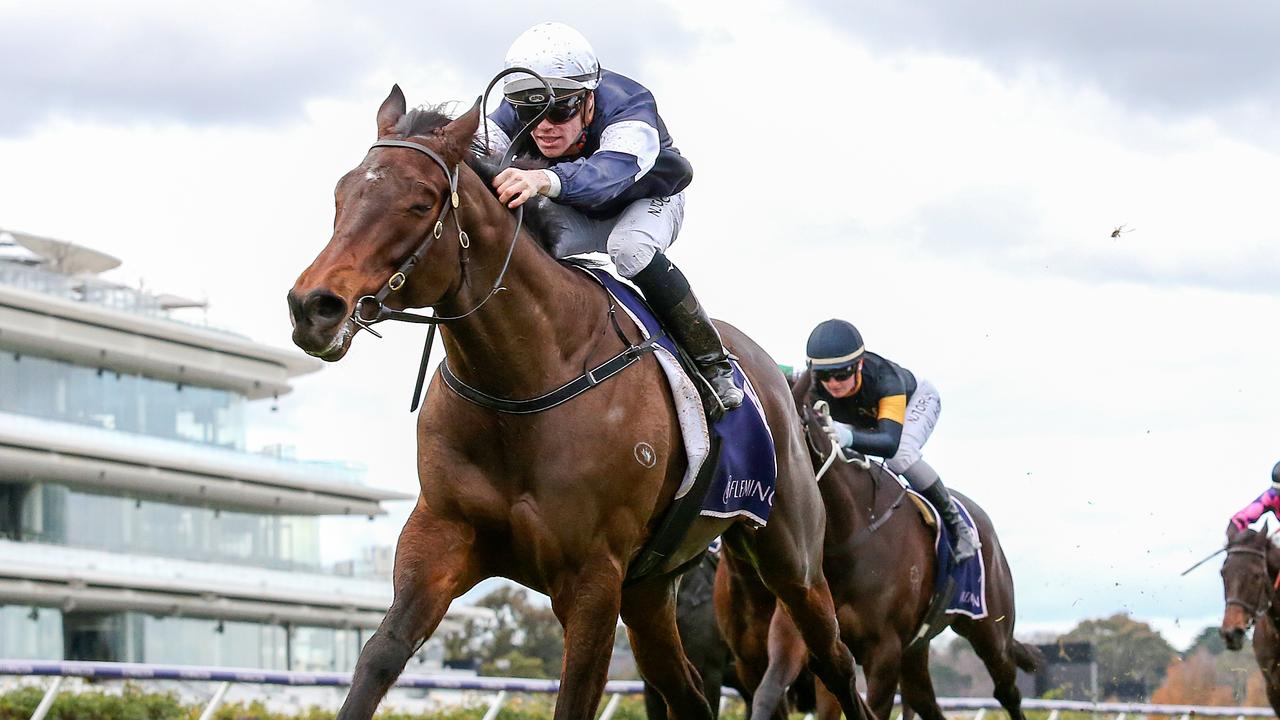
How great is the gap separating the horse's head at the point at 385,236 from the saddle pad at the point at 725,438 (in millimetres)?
1002

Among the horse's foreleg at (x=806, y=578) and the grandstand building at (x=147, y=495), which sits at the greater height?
the grandstand building at (x=147, y=495)

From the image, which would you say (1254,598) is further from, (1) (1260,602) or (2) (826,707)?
(2) (826,707)

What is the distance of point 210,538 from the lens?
4584 cm

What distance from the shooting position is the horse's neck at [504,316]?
5.27 meters

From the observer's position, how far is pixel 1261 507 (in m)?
13.8

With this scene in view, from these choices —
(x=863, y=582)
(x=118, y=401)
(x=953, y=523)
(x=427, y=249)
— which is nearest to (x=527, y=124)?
(x=427, y=249)

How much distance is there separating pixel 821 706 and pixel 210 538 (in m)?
39.1

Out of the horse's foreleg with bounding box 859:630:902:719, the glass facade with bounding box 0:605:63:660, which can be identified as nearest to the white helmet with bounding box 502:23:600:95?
the horse's foreleg with bounding box 859:630:902:719

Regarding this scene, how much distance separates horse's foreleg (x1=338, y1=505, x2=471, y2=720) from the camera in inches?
198

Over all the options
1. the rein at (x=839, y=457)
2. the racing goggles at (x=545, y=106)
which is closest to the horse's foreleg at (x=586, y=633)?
the racing goggles at (x=545, y=106)

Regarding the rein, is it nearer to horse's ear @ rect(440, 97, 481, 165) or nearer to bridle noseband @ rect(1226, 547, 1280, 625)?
horse's ear @ rect(440, 97, 481, 165)

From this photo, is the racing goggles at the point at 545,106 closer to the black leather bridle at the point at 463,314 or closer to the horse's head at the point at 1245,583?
the black leather bridle at the point at 463,314

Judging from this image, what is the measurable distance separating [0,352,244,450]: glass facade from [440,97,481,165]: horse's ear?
126 feet

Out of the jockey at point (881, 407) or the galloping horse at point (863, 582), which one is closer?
the galloping horse at point (863, 582)
